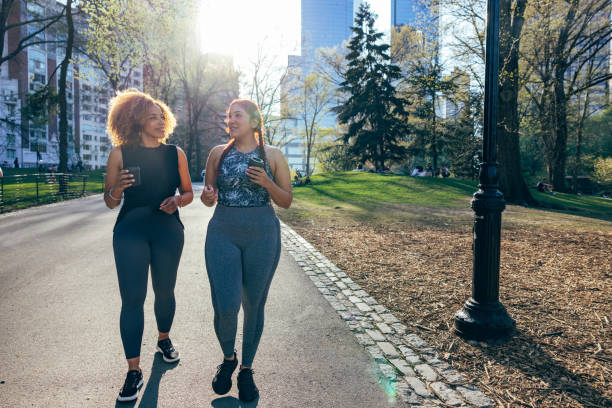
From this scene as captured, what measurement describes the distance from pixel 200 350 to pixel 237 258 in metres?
1.29

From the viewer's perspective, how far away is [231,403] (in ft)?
9.41

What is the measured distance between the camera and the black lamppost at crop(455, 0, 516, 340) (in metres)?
4.01

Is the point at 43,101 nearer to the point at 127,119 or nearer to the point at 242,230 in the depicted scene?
the point at 127,119

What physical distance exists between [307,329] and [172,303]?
4.55 feet

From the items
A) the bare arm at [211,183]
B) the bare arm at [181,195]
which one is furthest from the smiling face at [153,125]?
the bare arm at [211,183]

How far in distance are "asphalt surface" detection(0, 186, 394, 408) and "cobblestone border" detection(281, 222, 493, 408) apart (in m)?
0.13

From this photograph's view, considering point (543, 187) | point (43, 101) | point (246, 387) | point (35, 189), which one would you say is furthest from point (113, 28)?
point (543, 187)

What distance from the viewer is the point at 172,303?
11.3ft

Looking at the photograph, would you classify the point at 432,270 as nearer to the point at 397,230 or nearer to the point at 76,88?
the point at 397,230

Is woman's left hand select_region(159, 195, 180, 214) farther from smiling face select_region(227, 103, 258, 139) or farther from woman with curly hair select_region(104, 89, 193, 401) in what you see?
smiling face select_region(227, 103, 258, 139)

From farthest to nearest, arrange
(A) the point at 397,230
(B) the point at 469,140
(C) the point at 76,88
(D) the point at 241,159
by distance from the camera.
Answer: (C) the point at 76,88 → (B) the point at 469,140 → (A) the point at 397,230 → (D) the point at 241,159

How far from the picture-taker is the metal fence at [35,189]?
47.2 feet

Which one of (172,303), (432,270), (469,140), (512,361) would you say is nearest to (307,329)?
(172,303)

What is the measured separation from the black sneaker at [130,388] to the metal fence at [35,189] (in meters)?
13.0
